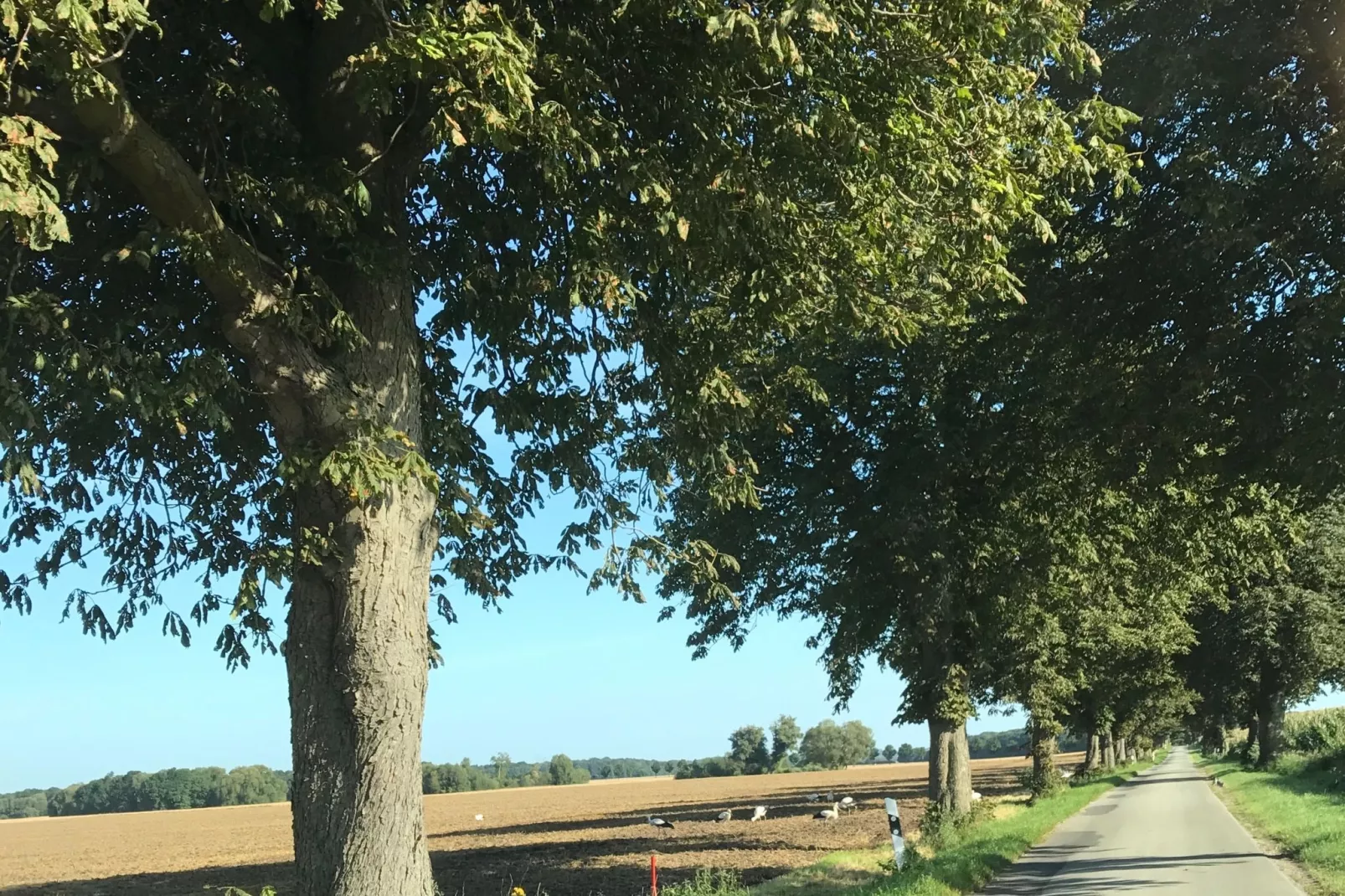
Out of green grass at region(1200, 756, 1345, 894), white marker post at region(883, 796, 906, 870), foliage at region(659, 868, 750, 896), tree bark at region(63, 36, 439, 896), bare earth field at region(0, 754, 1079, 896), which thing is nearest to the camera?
tree bark at region(63, 36, 439, 896)

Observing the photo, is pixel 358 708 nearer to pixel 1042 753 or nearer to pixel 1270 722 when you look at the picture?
pixel 1042 753

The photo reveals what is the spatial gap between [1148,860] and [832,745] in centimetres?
12295

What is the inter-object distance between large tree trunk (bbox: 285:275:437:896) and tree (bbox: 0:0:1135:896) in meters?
0.02

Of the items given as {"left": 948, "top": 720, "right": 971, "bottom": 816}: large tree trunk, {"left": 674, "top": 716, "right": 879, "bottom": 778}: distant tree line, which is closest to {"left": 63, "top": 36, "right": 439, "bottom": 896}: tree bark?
{"left": 948, "top": 720, "right": 971, "bottom": 816}: large tree trunk

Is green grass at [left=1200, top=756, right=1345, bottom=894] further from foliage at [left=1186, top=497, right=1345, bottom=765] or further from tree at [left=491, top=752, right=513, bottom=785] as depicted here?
tree at [left=491, top=752, right=513, bottom=785]

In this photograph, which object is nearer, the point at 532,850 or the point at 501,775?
the point at 532,850

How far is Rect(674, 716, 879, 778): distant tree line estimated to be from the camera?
120m

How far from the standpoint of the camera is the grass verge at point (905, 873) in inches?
464

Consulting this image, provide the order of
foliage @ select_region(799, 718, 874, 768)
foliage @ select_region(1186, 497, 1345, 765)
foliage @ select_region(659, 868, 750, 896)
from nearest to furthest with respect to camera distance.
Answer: foliage @ select_region(659, 868, 750, 896) < foliage @ select_region(1186, 497, 1345, 765) < foliage @ select_region(799, 718, 874, 768)

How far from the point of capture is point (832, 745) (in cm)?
13300

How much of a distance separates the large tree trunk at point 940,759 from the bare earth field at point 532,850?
1.96 meters

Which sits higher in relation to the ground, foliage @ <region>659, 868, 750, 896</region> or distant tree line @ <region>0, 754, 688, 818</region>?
foliage @ <region>659, 868, 750, 896</region>

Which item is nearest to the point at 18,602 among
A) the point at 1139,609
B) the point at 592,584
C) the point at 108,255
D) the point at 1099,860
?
the point at 108,255

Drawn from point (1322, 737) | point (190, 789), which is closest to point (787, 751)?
point (190, 789)
